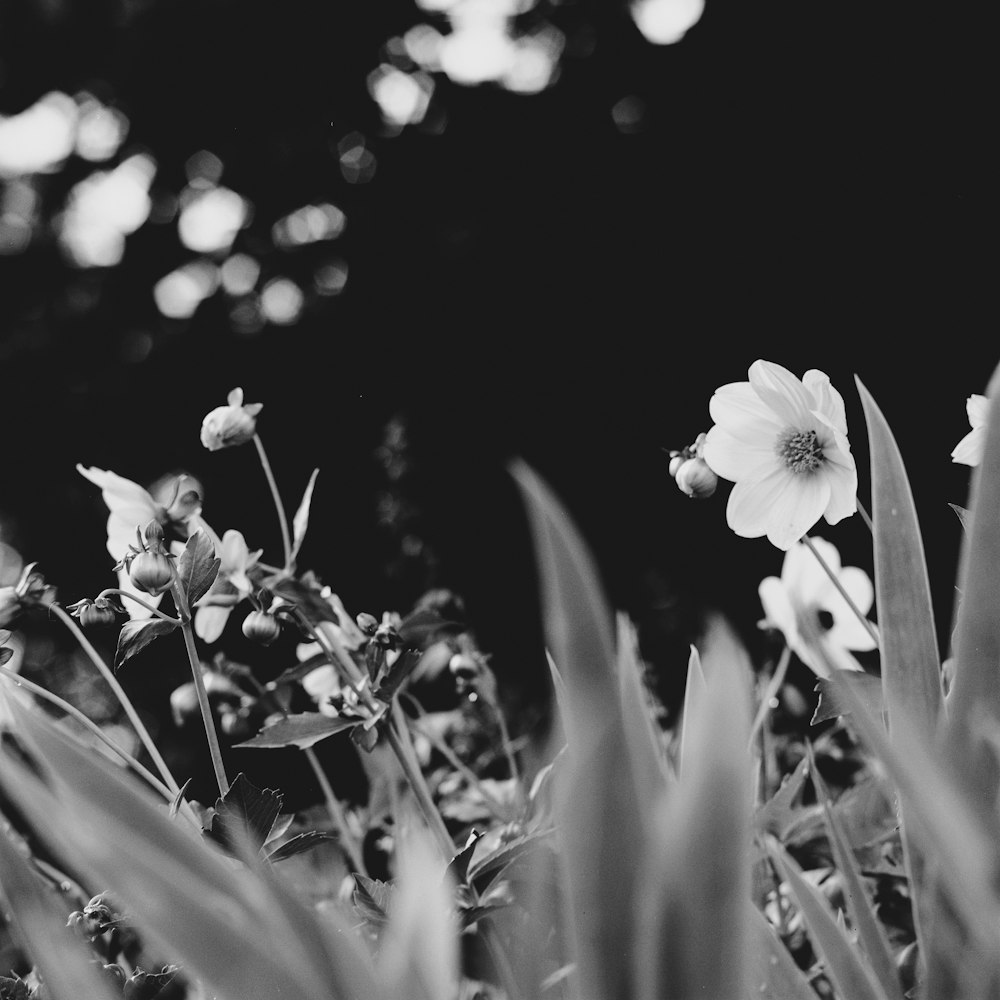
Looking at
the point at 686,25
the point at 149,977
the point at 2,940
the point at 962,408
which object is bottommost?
the point at 962,408

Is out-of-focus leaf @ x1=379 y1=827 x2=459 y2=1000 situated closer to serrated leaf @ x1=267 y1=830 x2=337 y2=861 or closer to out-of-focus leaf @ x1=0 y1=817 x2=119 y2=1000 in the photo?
out-of-focus leaf @ x1=0 y1=817 x2=119 y2=1000

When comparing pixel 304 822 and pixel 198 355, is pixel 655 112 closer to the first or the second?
pixel 198 355

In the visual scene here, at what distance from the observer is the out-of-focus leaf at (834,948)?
0.33 metres

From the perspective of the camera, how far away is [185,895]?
234 mm

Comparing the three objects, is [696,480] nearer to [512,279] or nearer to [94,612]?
[94,612]

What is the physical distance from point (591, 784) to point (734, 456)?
0.43 metres

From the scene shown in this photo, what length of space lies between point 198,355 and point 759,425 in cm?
210

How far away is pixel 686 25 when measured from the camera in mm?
2258

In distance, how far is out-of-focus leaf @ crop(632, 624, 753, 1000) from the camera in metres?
0.22

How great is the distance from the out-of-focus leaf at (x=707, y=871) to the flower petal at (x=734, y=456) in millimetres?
393

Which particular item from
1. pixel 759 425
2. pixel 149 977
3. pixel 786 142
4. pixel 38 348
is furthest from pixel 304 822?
pixel 38 348

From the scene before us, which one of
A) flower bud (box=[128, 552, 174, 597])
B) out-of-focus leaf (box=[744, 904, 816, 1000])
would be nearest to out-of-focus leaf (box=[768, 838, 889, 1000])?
out-of-focus leaf (box=[744, 904, 816, 1000])

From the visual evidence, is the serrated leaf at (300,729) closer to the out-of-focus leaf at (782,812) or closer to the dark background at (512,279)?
the out-of-focus leaf at (782,812)

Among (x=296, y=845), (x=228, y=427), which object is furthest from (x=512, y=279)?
(x=296, y=845)
